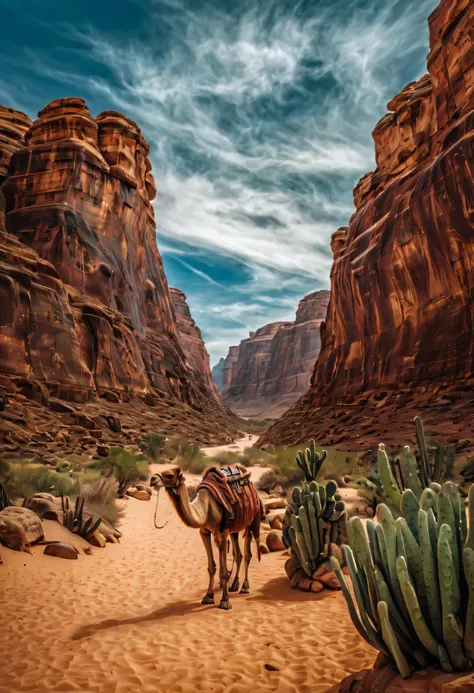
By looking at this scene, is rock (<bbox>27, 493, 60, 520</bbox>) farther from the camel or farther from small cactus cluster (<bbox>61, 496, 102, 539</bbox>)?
the camel

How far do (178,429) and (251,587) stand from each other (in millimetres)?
24680

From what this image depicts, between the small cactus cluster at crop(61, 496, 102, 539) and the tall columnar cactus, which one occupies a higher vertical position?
the tall columnar cactus

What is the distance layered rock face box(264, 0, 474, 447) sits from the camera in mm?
20172

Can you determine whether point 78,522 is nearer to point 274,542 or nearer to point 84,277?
point 274,542

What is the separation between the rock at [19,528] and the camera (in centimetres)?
636

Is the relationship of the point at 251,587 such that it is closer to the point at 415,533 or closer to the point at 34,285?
the point at 415,533

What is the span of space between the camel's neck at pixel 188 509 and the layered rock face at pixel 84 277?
1479cm

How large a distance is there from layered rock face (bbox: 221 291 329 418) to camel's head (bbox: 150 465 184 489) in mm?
97432

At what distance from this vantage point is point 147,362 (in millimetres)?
37625

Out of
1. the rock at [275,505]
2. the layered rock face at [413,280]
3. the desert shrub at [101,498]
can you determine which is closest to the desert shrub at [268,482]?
the rock at [275,505]

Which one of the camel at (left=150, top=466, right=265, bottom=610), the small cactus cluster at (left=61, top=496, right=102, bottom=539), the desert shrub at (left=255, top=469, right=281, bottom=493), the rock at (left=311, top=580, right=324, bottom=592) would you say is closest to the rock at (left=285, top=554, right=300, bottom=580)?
the rock at (left=311, top=580, right=324, bottom=592)

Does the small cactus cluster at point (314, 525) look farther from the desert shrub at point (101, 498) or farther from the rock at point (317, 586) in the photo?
the desert shrub at point (101, 498)

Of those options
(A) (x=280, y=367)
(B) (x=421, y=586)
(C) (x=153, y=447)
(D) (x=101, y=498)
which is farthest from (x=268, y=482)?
(A) (x=280, y=367)

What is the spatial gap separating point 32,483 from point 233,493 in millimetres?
7350
